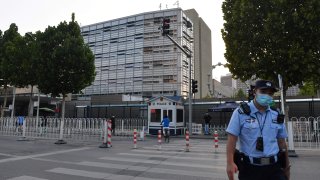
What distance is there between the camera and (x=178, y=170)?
8.86 metres

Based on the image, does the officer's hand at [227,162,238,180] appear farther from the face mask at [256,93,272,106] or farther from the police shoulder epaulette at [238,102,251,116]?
the face mask at [256,93,272,106]

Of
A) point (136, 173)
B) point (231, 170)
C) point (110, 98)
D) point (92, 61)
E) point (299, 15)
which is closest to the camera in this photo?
point (231, 170)

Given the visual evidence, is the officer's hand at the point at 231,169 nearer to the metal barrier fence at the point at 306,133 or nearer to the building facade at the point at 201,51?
the metal barrier fence at the point at 306,133

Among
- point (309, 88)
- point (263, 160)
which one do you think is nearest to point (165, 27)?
point (263, 160)

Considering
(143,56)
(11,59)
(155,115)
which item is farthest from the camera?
(143,56)

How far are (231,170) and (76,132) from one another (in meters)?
18.1

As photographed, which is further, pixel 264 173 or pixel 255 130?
pixel 255 130

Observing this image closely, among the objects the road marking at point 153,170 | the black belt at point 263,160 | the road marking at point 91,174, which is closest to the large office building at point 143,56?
the road marking at point 153,170

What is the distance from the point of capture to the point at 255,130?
3.62 m

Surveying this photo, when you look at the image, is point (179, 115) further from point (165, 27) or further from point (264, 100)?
point (264, 100)

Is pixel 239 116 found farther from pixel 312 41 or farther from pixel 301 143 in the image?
pixel 301 143

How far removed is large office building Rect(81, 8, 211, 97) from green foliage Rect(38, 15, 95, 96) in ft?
165

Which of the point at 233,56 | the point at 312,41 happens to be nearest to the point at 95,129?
the point at 233,56

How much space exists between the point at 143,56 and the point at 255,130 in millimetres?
70141
